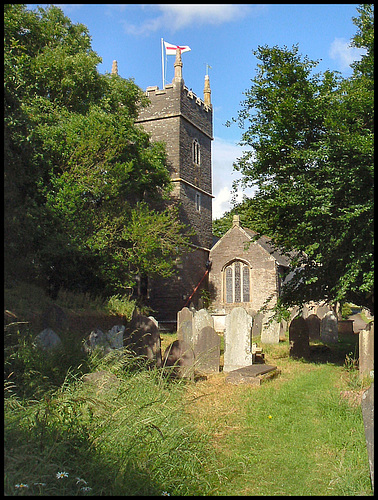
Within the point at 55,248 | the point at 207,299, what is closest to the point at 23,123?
the point at 55,248

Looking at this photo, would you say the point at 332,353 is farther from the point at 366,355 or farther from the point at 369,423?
the point at 369,423

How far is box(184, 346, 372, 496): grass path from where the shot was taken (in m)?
4.35

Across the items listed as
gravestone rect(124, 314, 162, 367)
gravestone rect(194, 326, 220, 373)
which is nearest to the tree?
gravestone rect(194, 326, 220, 373)

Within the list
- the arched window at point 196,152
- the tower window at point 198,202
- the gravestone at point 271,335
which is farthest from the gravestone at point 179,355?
the arched window at point 196,152

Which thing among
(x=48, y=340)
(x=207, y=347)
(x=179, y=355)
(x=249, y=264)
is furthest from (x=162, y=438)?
(x=249, y=264)

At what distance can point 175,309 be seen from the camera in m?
26.7

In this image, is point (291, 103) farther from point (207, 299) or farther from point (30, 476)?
point (207, 299)

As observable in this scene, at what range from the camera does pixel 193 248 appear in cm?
2806

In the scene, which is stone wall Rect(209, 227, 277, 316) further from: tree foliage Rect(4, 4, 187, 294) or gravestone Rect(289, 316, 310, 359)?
gravestone Rect(289, 316, 310, 359)

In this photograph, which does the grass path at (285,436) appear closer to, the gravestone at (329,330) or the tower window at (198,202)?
the gravestone at (329,330)

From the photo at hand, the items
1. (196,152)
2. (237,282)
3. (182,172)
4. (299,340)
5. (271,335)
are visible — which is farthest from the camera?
(196,152)

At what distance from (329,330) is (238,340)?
7248 millimetres

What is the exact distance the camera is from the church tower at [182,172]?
27000 millimetres

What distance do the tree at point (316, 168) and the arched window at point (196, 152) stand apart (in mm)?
18759
